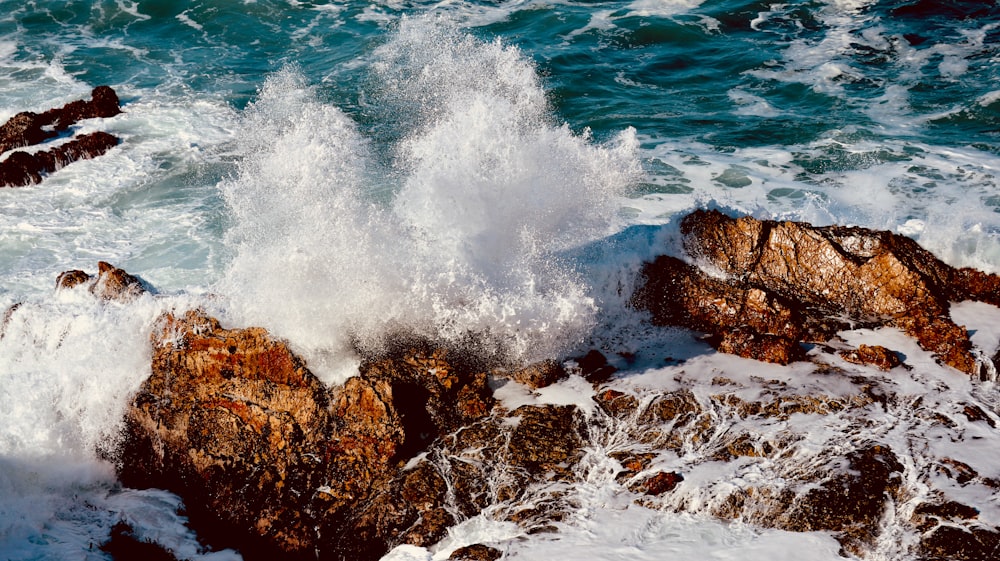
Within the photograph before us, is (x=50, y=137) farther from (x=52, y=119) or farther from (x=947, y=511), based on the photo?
(x=947, y=511)

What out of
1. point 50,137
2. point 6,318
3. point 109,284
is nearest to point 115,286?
point 109,284

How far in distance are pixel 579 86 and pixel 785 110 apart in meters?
4.12

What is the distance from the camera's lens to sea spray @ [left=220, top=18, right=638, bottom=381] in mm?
7719

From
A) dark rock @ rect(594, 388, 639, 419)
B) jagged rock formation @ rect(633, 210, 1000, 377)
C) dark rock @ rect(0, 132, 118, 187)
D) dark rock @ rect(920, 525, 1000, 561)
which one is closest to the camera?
dark rock @ rect(920, 525, 1000, 561)

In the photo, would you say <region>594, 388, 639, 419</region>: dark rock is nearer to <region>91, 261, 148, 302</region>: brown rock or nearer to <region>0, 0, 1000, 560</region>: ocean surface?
<region>0, 0, 1000, 560</region>: ocean surface

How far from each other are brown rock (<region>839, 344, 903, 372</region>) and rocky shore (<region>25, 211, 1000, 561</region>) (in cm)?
2

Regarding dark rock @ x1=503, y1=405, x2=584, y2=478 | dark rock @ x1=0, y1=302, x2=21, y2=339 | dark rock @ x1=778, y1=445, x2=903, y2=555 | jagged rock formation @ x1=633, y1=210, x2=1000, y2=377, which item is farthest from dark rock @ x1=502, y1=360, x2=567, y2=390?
dark rock @ x1=0, y1=302, x2=21, y2=339

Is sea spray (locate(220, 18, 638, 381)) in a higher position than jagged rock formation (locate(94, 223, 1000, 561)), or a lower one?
higher

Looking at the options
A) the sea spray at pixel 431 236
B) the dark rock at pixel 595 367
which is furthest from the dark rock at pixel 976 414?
the sea spray at pixel 431 236

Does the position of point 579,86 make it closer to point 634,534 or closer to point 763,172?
point 763,172

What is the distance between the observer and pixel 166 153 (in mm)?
14078

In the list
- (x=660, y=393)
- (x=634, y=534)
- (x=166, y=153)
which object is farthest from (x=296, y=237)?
(x=166, y=153)

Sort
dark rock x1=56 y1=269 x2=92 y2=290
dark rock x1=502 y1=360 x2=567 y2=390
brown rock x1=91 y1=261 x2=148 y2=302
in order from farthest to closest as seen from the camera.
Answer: dark rock x1=56 y1=269 x2=92 y2=290 < brown rock x1=91 y1=261 x2=148 y2=302 < dark rock x1=502 y1=360 x2=567 y2=390

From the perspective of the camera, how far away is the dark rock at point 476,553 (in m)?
5.60
